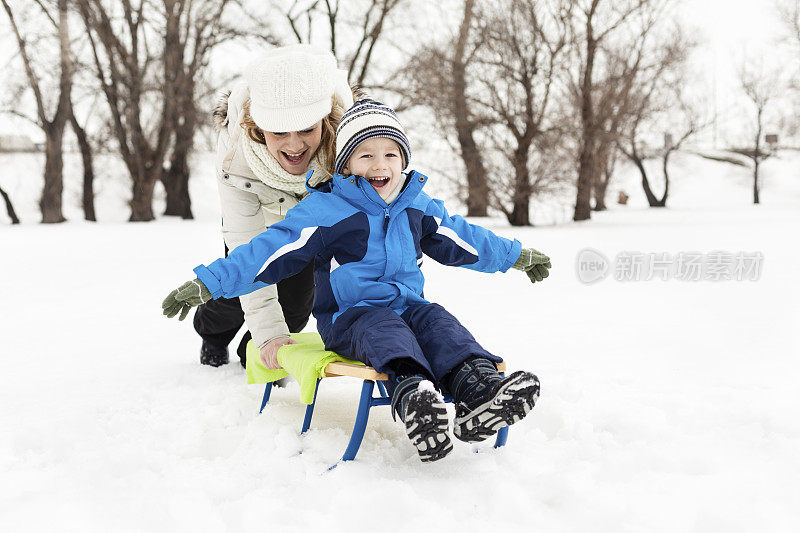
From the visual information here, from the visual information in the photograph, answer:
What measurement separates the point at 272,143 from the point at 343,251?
1.87 ft

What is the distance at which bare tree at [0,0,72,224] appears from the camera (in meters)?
15.6

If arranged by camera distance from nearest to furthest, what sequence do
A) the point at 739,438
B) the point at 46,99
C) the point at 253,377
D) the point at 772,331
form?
the point at 739,438 → the point at 253,377 → the point at 772,331 → the point at 46,99

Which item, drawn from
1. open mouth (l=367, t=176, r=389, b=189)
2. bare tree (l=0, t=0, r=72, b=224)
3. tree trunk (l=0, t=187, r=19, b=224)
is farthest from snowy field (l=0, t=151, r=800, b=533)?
tree trunk (l=0, t=187, r=19, b=224)

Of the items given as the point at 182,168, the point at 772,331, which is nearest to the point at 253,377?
the point at 772,331

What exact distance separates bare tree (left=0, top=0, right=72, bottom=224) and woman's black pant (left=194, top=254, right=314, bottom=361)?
14.6 metres

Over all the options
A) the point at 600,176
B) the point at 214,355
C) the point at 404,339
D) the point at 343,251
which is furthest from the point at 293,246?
the point at 600,176

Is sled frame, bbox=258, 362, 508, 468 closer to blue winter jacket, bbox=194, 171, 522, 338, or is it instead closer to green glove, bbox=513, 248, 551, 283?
blue winter jacket, bbox=194, 171, 522, 338

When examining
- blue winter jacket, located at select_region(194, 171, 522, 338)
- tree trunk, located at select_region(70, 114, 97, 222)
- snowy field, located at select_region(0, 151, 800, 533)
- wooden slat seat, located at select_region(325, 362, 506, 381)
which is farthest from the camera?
tree trunk, located at select_region(70, 114, 97, 222)

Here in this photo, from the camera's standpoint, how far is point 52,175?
16.6m

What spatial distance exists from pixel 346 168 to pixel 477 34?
39.0 feet

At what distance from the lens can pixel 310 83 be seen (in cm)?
252

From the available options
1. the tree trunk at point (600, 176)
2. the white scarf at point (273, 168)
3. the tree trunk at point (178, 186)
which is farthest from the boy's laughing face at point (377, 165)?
the tree trunk at point (178, 186)

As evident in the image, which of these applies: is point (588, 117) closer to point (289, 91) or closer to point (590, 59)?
point (590, 59)

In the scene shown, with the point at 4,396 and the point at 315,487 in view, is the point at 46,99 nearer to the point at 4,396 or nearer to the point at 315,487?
the point at 4,396
